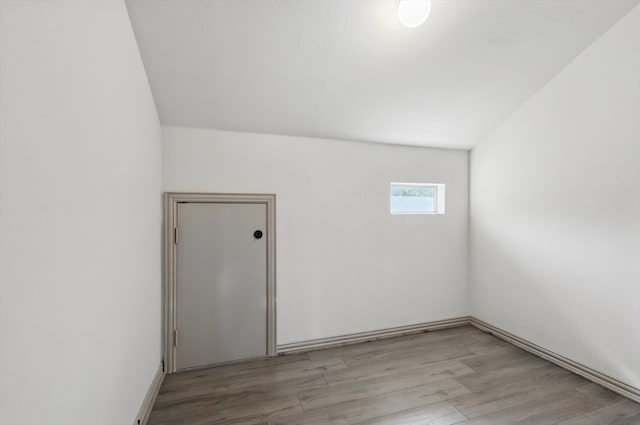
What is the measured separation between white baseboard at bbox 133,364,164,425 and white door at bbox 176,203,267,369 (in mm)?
198

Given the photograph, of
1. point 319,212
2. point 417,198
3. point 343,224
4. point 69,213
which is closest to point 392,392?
point 343,224

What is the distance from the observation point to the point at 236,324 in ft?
8.25

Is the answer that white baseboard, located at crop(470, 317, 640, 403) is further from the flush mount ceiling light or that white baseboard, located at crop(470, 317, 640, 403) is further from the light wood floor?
the flush mount ceiling light

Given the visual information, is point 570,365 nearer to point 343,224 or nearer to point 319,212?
point 343,224

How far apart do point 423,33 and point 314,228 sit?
5.85 ft

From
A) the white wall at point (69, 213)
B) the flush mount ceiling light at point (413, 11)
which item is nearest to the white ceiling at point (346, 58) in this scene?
the flush mount ceiling light at point (413, 11)

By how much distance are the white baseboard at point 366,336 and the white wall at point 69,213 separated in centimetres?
133

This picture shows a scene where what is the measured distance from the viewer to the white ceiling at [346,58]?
168cm

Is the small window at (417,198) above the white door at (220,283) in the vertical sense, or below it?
above

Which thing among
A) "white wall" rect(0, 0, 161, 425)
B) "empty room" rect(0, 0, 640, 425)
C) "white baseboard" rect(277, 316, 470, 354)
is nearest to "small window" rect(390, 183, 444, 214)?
"empty room" rect(0, 0, 640, 425)

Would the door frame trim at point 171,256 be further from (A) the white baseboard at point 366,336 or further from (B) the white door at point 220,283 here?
(A) the white baseboard at point 366,336

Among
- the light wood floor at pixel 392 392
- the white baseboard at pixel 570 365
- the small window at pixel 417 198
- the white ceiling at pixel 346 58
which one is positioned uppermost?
the white ceiling at pixel 346 58

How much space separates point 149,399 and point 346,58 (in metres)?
2.72

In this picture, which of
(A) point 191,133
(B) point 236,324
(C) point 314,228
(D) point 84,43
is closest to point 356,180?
(C) point 314,228
